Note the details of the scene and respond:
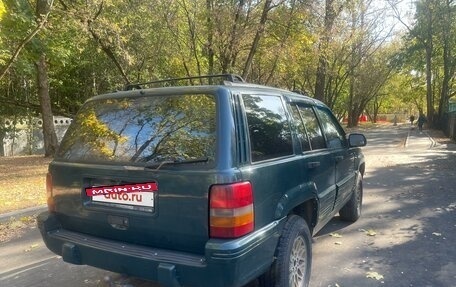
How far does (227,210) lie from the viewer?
2430 millimetres

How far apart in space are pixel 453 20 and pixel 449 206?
24615 mm

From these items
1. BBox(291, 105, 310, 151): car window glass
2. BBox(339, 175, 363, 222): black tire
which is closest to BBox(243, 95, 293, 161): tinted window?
BBox(291, 105, 310, 151): car window glass

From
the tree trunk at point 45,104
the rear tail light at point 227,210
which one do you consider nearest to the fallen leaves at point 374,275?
the rear tail light at point 227,210

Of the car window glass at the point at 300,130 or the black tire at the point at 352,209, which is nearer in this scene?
the car window glass at the point at 300,130

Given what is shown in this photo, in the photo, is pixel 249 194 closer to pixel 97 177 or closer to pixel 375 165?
pixel 97 177

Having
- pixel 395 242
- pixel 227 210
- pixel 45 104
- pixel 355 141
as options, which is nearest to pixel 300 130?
pixel 227 210

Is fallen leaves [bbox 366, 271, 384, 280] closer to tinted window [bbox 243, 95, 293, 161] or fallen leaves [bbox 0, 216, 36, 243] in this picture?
tinted window [bbox 243, 95, 293, 161]

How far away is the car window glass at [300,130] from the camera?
3.51m

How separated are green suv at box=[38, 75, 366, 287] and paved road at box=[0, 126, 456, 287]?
799mm

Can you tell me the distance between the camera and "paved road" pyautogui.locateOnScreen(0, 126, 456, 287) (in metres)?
3.70

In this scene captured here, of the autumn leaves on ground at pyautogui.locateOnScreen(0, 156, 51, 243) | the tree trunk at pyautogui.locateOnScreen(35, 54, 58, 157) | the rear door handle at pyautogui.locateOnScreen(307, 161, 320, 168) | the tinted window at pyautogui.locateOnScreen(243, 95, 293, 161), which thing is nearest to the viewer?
the tinted window at pyautogui.locateOnScreen(243, 95, 293, 161)

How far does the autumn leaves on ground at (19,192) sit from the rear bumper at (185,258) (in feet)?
9.72

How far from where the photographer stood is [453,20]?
2577 cm

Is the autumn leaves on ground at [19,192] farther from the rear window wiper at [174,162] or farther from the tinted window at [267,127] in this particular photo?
the tinted window at [267,127]
